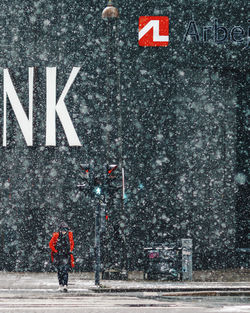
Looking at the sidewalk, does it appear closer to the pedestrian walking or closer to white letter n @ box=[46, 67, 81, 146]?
the pedestrian walking

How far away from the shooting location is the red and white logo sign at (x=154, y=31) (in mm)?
22250

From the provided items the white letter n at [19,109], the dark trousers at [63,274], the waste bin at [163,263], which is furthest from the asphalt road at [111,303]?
the white letter n at [19,109]

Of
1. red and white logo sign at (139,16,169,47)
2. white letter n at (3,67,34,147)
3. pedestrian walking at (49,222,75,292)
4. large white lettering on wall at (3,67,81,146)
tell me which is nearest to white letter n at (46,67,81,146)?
large white lettering on wall at (3,67,81,146)

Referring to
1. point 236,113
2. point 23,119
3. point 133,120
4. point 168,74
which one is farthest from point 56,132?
point 236,113

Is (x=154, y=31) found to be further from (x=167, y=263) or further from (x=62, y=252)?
(x=62, y=252)

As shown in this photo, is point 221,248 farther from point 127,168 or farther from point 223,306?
point 223,306

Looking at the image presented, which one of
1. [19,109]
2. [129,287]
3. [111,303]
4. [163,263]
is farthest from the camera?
[19,109]

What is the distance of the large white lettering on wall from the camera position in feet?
71.7

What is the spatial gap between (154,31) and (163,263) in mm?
8465

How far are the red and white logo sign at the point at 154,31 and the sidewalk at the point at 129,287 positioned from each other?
858 centimetres

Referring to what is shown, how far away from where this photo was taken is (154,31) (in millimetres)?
22422

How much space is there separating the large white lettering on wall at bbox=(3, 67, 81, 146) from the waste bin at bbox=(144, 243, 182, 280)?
5168mm

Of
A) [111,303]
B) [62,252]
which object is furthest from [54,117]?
[111,303]

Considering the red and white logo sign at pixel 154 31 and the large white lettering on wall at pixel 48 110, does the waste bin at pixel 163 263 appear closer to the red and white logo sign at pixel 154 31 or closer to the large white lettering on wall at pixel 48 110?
the large white lettering on wall at pixel 48 110
